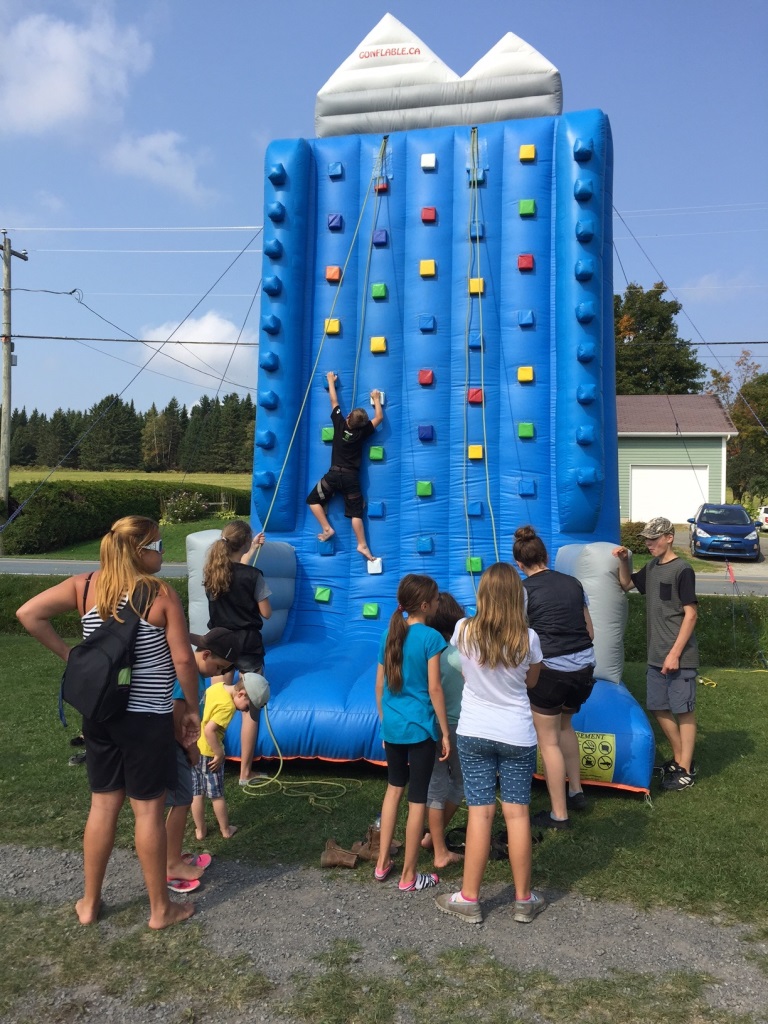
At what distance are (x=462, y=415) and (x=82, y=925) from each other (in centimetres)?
429

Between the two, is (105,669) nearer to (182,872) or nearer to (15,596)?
(182,872)

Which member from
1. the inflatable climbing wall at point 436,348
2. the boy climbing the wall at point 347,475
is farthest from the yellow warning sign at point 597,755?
the boy climbing the wall at point 347,475

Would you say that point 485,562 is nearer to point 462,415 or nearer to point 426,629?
point 462,415

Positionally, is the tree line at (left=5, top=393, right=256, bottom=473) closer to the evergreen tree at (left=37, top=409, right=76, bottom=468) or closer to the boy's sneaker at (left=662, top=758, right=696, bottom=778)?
the evergreen tree at (left=37, top=409, right=76, bottom=468)

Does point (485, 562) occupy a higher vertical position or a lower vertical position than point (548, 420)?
lower

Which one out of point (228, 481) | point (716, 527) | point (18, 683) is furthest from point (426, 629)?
point (228, 481)

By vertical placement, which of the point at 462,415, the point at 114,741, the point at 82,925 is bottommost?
the point at 82,925

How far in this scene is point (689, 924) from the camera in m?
3.24

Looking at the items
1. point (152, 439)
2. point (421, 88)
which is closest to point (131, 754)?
point (421, 88)

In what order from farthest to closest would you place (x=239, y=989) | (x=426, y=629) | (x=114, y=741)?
(x=426, y=629)
(x=114, y=741)
(x=239, y=989)

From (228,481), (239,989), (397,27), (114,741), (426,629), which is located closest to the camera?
(239,989)

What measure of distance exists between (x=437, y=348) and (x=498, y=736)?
12.5 feet

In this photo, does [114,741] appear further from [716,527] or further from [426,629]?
[716,527]

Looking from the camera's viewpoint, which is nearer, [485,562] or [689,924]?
[689,924]
